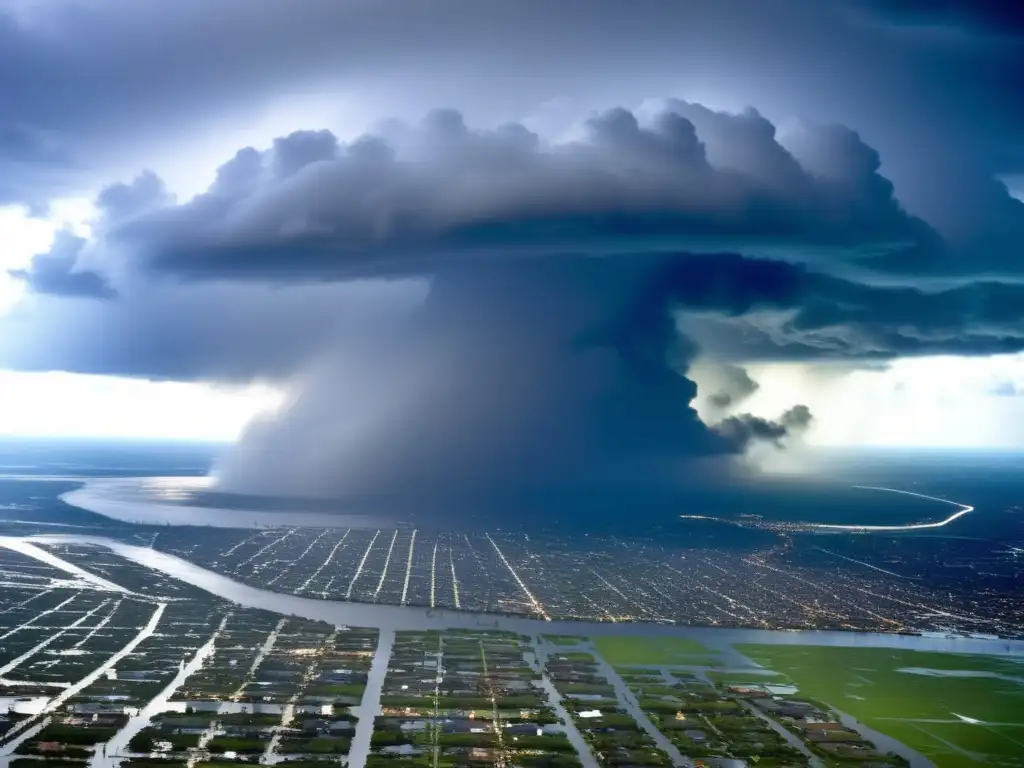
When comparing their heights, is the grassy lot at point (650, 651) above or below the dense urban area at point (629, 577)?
below

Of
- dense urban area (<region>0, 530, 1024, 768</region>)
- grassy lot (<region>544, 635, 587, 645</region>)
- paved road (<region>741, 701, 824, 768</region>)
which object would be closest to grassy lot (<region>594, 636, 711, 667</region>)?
dense urban area (<region>0, 530, 1024, 768</region>)

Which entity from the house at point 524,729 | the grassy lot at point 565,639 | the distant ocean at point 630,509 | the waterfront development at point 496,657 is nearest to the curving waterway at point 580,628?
the waterfront development at point 496,657

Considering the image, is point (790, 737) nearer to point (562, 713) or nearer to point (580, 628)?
point (562, 713)

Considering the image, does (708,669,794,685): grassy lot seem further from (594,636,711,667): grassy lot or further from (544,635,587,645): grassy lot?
(544,635,587,645): grassy lot

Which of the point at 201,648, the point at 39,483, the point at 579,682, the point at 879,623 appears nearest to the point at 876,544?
the point at 879,623

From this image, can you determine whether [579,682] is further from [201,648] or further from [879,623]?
[879,623]

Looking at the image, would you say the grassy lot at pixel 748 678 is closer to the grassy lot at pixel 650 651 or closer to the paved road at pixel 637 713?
the grassy lot at pixel 650 651
